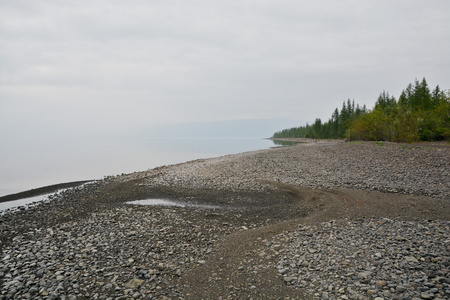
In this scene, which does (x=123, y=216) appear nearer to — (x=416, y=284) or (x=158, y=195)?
(x=158, y=195)

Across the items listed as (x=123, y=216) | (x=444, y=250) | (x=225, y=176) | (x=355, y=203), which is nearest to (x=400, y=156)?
(x=355, y=203)

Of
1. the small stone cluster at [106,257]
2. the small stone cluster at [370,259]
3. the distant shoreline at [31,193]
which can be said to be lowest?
the small stone cluster at [370,259]

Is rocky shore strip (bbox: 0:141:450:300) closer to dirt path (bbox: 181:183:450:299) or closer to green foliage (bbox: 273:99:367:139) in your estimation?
dirt path (bbox: 181:183:450:299)

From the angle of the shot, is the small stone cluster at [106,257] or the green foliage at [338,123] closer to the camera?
the small stone cluster at [106,257]

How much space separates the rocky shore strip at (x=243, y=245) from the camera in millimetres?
5855

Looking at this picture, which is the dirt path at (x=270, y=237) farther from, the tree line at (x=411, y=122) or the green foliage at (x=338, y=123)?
the green foliage at (x=338, y=123)

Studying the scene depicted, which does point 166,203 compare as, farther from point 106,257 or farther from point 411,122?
point 411,122

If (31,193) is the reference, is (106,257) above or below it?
below

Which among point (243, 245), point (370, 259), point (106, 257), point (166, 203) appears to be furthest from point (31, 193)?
point (370, 259)

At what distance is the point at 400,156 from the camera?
878 inches

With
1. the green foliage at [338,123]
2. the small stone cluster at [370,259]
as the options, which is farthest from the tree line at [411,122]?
the small stone cluster at [370,259]

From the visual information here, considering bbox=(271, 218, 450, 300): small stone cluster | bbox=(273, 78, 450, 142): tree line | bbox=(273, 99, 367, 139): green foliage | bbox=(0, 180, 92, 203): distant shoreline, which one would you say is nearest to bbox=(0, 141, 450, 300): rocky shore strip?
bbox=(271, 218, 450, 300): small stone cluster

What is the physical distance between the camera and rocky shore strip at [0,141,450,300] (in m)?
5.86

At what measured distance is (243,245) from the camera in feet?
27.1
